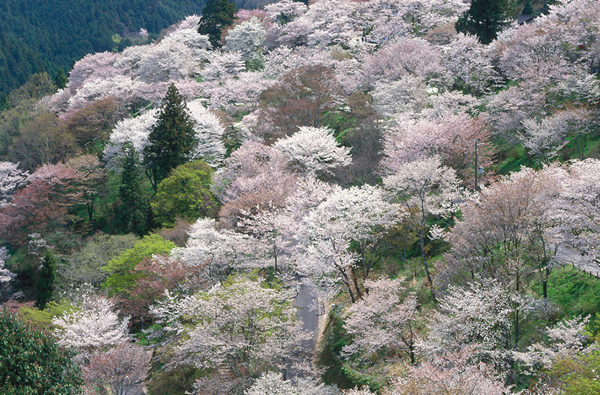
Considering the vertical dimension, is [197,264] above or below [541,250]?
below

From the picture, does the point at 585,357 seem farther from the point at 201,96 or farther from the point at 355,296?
the point at 201,96

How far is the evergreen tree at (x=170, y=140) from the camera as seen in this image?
49.7 meters

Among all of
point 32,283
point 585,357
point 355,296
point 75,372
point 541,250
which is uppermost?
point 585,357

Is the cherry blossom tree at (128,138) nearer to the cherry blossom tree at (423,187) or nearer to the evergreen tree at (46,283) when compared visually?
the evergreen tree at (46,283)

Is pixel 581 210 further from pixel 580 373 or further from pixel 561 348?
pixel 580 373

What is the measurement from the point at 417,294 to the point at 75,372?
60.9ft

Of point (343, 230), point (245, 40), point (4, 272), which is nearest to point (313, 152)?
point (343, 230)

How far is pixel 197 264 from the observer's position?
29922 millimetres

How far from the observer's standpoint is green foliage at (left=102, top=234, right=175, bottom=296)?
33938 mm

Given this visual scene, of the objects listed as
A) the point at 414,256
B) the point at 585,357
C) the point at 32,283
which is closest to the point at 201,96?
the point at 32,283

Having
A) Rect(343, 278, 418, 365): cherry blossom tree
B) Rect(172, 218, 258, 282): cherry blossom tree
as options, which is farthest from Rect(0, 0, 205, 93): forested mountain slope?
Rect(343, 278, 418, 365): cherry blossom tree

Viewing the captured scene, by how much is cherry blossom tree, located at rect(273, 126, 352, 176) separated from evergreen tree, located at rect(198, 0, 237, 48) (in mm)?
51779

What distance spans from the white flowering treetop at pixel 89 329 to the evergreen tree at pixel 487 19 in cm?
4646

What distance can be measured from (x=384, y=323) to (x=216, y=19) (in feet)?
248
